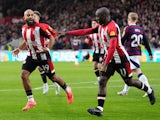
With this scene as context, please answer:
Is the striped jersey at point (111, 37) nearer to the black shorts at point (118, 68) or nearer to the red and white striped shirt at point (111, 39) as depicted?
the red and white striped shirt at point (111, 39)

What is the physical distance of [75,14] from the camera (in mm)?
46969

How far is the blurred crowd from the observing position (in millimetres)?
40469

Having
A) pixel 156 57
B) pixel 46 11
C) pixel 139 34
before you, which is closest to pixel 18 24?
pixel 46 11

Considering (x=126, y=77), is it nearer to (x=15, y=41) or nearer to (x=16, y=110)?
(x=16, y=110)

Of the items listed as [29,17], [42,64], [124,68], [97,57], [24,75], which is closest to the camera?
[124,68]

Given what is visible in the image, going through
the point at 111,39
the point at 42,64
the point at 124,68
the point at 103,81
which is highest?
the point at 111,39

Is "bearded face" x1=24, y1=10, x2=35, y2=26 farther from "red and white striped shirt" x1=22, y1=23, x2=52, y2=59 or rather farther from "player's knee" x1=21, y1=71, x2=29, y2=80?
"player's knee" x1=21, y1=71, x2=29, y2=80

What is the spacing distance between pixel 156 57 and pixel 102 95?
2669 centimetres

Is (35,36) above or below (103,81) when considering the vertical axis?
above

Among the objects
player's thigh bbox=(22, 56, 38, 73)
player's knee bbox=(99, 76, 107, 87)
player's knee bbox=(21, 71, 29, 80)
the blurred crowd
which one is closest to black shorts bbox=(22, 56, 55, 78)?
player's thigh bbox=(22, 56, 38, 73)

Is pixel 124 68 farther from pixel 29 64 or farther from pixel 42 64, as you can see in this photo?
pixel 29 64

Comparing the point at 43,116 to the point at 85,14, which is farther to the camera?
the point at 85,14

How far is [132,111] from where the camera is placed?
35.1 feet

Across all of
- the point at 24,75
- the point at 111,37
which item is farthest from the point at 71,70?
the point at 111,37
